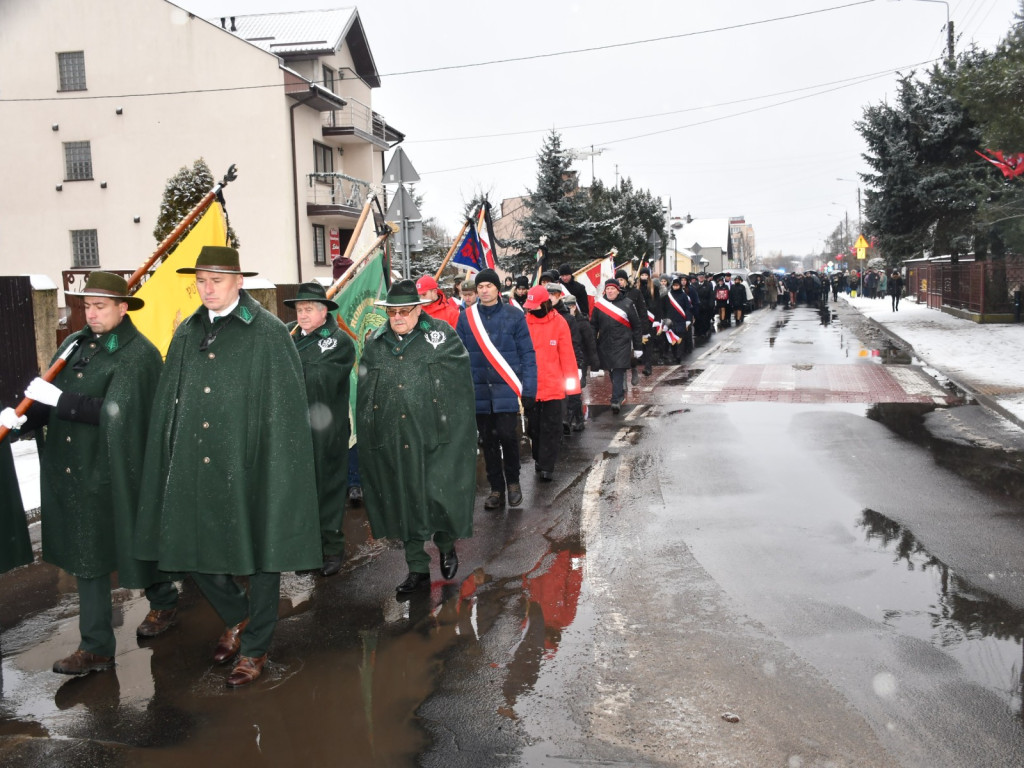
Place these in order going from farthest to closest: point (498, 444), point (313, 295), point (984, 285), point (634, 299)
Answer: point (984, 285)
point (634, 299)
point (498, 444)
point (313, 295)

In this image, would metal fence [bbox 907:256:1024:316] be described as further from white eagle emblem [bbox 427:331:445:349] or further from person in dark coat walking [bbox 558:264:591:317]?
white eagle emblem [bbox 427:331:445:349]

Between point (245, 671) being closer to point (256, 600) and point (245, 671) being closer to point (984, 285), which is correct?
point (256, 600)

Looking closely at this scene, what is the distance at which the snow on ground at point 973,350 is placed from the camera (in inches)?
555

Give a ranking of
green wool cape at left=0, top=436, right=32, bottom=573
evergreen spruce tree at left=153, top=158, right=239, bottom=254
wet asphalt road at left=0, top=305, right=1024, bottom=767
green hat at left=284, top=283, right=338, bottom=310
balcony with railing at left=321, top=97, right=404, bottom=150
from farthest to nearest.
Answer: balcony with railing at left=321, top=97, right=404, bottom=150
evergreen spruce tree at left=153, top=158, right=239, bottom=254
green hat at left=284, top=283, right=338, bottom=310
green wool cape at left=0, top=436, right=32, bottom=573
wet asphalt road at left=0, top=305, right=1024, bottom=767

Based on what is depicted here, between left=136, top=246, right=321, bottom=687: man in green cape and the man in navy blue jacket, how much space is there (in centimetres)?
325

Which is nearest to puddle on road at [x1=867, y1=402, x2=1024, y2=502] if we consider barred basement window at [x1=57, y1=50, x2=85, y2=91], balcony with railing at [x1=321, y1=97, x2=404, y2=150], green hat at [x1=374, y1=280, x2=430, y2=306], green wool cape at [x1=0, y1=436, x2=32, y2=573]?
green hat at [x1=374, y1=280, x2=430, y2=306]

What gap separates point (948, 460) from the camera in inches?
→ 368

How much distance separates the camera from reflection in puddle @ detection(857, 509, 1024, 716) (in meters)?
4.31

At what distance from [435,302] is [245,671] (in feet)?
17.8

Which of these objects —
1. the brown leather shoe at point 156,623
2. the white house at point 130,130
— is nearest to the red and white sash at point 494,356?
the brown leather shoe at point 156,623

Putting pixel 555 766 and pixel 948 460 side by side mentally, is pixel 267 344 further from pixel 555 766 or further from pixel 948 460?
pixel 948 460

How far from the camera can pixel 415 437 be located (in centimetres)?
568

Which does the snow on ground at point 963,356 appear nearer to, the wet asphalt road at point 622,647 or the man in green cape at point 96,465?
the man in green cape at point 96,465

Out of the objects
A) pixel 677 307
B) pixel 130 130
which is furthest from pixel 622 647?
pixel 130 130
